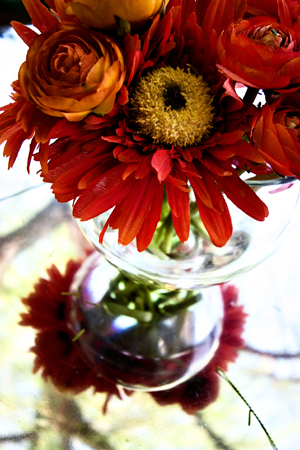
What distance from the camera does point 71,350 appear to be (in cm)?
43

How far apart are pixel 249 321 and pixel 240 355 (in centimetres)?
4

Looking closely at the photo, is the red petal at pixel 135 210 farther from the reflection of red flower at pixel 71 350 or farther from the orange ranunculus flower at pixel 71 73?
the reflection of red flower at pixel 71 350

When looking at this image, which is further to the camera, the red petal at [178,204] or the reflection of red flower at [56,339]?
the reflection of red flower at [56,339]

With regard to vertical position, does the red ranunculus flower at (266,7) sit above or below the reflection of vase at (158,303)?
above

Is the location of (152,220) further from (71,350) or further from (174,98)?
(71,350)

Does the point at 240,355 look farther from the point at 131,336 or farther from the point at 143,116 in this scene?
the point at 143,116

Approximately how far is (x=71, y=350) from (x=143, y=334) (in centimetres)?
7

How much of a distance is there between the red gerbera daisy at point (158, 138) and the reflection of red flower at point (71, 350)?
22 cm

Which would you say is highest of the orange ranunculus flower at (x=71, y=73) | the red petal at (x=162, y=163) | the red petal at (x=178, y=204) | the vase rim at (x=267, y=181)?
the orange ranunculus flower at (x=71, y=73)

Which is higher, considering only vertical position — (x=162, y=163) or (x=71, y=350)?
(x=162, y=163)

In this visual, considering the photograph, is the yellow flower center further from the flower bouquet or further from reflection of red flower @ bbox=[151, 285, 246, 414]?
reflection of red flower @ bbox=[151, 285, 246, 414]

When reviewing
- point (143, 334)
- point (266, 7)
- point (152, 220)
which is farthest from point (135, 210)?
Result: point (143, 334)

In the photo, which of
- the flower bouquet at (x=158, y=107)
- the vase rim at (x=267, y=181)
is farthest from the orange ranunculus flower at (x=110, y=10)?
the vase rim at (x=267, y=181)

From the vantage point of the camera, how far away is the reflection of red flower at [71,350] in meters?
0.41
